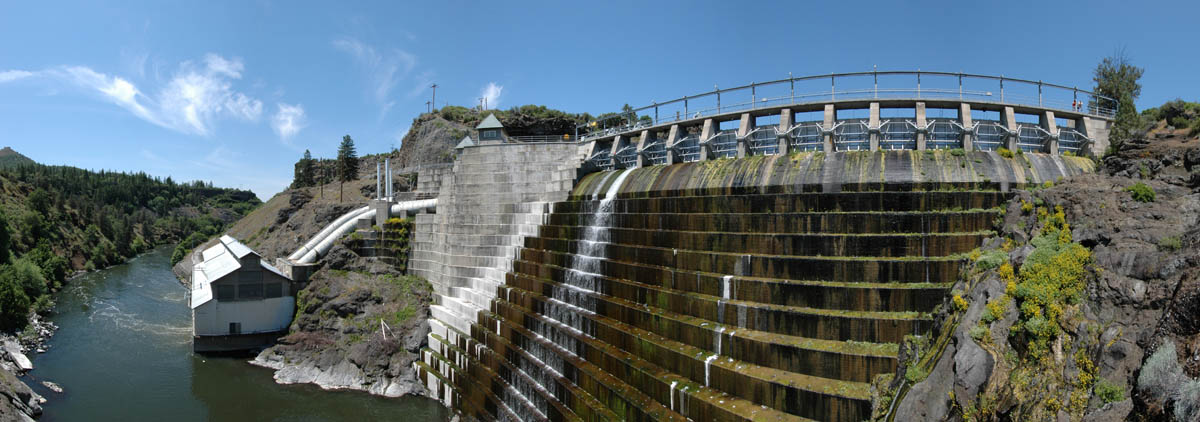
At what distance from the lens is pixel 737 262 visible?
58.9 feet

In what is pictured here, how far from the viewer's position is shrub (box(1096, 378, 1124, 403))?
29.8ft

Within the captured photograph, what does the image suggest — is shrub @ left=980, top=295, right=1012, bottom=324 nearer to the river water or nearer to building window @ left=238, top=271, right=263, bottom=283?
→ the river water

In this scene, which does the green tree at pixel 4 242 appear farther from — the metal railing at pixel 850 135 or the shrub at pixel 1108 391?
the shrub at pixel 1108 391

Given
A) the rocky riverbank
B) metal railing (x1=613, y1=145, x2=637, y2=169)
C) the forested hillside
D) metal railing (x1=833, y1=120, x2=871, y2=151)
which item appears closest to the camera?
metal railing (x1=833, y1=120, x2=871, y2=151)

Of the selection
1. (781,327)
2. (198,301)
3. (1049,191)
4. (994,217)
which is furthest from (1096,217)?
(198,301)

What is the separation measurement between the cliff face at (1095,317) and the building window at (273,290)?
33.0 m

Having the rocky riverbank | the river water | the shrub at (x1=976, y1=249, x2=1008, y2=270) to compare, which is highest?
the shrub at (x1=976, y1=249, x2=1008, y2=270)

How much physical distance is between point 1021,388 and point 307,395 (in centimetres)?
Result: 2914

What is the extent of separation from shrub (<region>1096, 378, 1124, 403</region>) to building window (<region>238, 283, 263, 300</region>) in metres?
36.8

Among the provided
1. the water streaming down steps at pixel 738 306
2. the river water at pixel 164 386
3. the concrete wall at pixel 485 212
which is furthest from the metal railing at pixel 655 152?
the river water at pixel 164 386

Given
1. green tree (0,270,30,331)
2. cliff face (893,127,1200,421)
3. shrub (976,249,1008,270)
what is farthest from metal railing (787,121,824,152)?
green tree (0,270,30,331)

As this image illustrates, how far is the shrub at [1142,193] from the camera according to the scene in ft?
42.9

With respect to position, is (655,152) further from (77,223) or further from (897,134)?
(77,223)

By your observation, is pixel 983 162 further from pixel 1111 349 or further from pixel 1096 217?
pixel 1111 349
